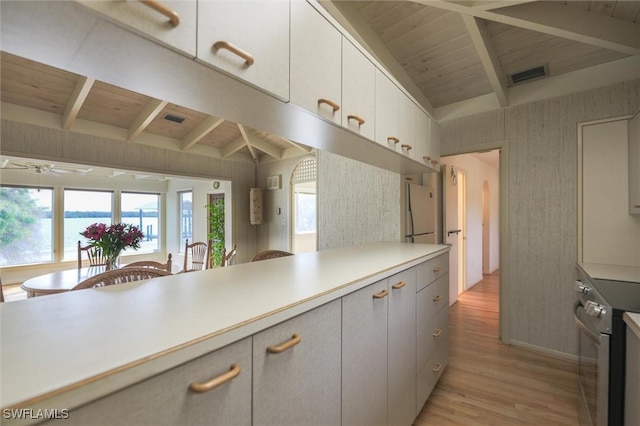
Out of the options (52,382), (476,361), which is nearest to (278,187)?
(476,361)

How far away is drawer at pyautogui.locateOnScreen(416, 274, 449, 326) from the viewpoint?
1660mm

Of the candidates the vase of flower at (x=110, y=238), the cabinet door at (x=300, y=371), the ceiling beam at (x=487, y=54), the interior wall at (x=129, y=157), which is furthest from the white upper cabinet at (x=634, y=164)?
the interior wall at (x=129, y=157)

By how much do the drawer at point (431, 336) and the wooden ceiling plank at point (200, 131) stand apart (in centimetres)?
362

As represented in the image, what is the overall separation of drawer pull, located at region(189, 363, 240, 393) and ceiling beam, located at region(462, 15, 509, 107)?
2.26 m

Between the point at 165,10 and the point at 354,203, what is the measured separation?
237 cm

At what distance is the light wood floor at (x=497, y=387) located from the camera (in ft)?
5.63

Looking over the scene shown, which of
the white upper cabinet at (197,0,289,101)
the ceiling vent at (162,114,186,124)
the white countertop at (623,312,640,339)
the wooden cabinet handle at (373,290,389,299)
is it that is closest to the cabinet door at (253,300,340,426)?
the wooden cabinet handle at (373,290,389,299)

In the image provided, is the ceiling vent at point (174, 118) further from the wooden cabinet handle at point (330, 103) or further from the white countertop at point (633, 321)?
the white countertop at point (633, 321)

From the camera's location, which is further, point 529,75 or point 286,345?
point 529,75

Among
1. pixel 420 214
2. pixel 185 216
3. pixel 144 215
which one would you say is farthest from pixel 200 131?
pixel 144 215

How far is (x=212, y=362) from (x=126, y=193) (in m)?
8.03

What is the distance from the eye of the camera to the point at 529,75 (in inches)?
99.9

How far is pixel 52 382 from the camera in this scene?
40cm

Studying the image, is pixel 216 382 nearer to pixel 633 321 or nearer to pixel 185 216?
pixel 633 321
